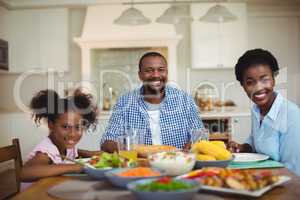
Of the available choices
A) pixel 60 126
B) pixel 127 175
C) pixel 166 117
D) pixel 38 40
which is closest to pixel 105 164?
pixel 127 175

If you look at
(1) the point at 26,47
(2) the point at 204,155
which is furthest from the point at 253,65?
(1) the point at 26,47

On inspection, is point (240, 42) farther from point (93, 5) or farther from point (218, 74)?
point (93, 5)

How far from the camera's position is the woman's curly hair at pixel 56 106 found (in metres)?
1.86

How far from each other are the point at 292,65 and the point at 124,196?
14.7 feet

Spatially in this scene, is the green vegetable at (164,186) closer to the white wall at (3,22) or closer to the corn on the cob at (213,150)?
the corn on the cob at (213,150)

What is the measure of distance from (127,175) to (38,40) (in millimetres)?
4150

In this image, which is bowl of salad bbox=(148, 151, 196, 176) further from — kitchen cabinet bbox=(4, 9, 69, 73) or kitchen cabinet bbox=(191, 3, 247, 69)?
kitchen cabinet bbox=(4, 9, 69, 73)

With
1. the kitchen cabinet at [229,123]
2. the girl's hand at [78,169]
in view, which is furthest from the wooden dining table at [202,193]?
the kitchen cabinet at [229,123]

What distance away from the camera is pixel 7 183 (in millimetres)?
3785

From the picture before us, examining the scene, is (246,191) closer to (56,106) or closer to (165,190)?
(165,190)

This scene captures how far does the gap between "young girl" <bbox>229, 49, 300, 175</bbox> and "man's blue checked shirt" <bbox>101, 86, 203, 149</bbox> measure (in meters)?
0.39

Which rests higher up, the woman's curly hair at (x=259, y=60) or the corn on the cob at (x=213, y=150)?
the woman's curly hair at (x=259, y=60)

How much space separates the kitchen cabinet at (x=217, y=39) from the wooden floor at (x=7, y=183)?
8.29ft

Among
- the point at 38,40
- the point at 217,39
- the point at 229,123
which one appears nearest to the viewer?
the point at 229,123
